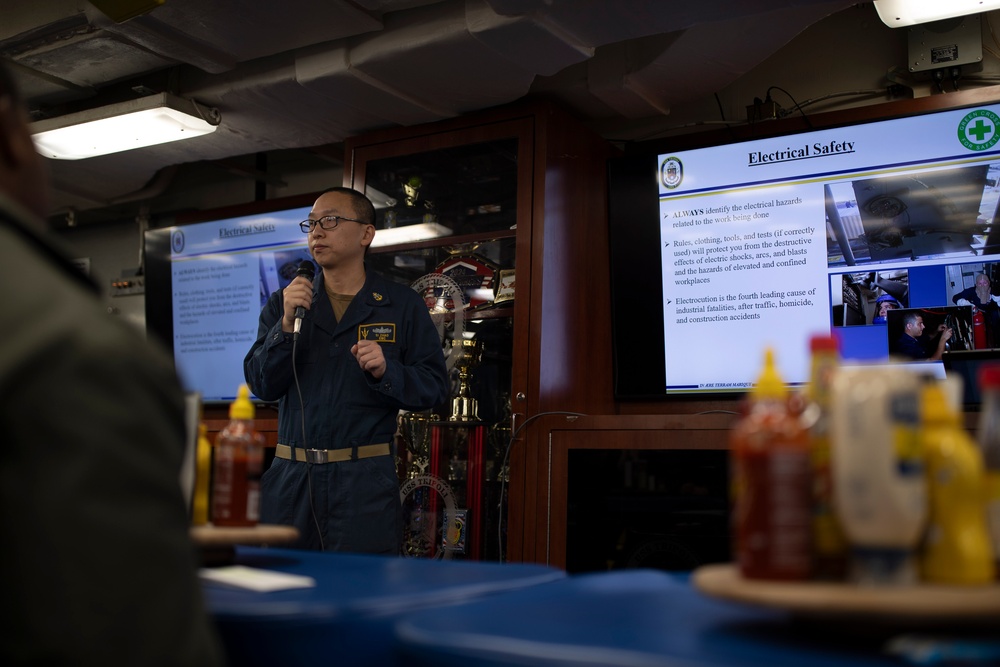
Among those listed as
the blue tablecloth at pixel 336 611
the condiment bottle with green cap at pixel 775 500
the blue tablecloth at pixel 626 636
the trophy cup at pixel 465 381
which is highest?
the trophy cup at pixel 465 381

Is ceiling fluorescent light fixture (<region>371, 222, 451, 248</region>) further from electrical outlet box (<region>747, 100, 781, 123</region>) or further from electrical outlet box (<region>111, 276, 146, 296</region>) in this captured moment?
electrical outlet box (<region>111, 276, 146, 296</region>)

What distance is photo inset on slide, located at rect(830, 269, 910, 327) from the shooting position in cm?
318

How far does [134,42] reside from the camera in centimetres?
337

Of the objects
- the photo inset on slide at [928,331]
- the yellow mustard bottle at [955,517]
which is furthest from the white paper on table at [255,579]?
the photo inset on slide at [928,331]

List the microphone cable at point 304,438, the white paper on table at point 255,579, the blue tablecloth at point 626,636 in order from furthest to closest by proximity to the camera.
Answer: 1. the microphone cable at point 304,438
2. the white paper on table at point 255,579
3. the blue tablecloth at point 626,636

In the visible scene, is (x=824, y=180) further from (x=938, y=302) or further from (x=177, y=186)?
(x=177, y=186)

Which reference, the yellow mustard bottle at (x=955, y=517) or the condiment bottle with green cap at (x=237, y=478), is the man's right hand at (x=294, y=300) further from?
the yellow mustard bottle at (x=955, y=517)

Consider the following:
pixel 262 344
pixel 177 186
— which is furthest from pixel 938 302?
pixel 177 186

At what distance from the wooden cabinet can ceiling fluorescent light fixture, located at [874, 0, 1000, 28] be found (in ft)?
3.96

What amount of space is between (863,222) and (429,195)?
5.50 feet

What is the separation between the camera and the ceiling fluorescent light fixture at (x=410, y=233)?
12.4 ft

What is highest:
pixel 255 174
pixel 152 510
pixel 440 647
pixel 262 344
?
pixel 255 174

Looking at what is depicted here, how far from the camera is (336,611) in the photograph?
35.3 inches

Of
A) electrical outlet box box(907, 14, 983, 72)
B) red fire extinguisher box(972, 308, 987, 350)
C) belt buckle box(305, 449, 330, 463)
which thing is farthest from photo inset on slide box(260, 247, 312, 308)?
red fire extinguisher box(972, 308, 987, 350)
